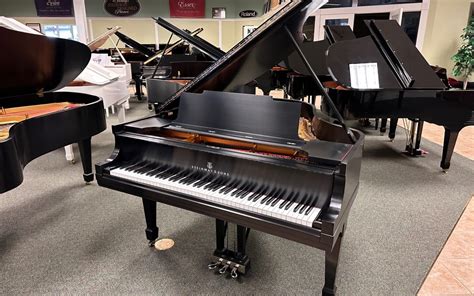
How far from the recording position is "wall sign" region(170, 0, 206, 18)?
14250 millimetres

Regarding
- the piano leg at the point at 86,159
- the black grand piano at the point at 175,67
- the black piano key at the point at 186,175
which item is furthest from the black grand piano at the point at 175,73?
the black piano key at the point at 186,175

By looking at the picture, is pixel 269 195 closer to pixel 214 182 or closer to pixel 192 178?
pixel 214 182

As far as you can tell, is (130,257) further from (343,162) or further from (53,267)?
(343,162)

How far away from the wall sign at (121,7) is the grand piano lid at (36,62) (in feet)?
40.4

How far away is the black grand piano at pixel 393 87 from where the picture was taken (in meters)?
3.44

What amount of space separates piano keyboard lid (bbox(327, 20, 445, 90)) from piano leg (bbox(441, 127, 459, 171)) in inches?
20.9

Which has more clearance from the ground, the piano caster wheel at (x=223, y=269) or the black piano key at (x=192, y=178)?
the black piano key at (x=192, y=178)

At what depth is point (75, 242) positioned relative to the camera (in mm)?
2506

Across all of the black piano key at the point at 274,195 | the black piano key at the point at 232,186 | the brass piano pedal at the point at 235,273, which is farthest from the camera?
the brass piano pedal at the point at 235,273

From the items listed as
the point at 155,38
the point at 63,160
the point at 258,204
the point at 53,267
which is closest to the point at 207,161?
the point at 258,204

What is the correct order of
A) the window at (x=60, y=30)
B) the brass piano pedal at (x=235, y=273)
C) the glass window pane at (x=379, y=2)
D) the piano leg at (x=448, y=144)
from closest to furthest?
the brass piano pedal at (x=235, y=273) < the piano leg at (x=448, y=144) < the glass window pane at (x=379, y=2) < the window at (x=60, y=30)

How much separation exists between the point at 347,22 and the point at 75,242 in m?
11.3

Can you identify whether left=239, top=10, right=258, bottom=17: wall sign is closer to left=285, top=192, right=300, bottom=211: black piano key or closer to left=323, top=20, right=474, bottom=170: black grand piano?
left=323, top=20, right=474, bottom=170: black grand piano

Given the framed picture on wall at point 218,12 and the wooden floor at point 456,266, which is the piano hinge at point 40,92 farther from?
the framed picture on wall at point 218,12
